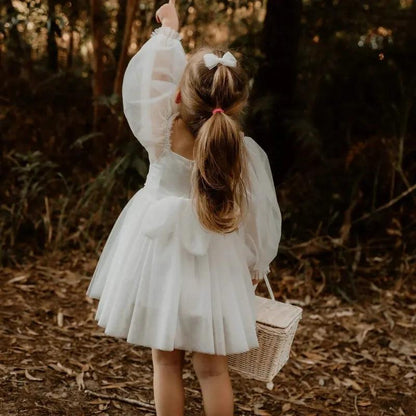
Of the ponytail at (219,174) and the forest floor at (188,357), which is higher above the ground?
the ponytail at (219,174)

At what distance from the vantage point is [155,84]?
1.93 m

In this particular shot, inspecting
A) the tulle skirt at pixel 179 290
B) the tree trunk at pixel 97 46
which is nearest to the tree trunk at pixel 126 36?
the tree trunk at pixel 97 46

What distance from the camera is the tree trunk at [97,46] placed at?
4.43 metres

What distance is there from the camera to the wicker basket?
2162 millimetres

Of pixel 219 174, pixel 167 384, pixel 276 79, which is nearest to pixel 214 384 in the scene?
pixel 167 384

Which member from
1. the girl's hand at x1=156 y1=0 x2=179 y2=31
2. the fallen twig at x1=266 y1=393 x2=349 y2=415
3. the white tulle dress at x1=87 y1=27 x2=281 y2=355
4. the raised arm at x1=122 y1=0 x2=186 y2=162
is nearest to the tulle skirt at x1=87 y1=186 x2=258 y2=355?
the white tulle dress at x1=87 y1=27 x2=281 y2=355

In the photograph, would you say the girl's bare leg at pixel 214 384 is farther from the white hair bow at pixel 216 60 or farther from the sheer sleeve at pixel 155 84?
the white hair bow at pixel 216 60

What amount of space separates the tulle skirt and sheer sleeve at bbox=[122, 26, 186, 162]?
0.78 ft

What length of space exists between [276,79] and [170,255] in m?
3.01

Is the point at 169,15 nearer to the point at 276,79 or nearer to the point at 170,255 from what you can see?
the point at 170,255

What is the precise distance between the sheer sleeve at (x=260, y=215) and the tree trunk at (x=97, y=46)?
2.64m

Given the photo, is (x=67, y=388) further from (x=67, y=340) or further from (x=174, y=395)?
(x=174, y=395)

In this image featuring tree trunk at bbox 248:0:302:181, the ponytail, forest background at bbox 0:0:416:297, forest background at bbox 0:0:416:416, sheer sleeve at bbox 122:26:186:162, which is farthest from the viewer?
tree trunk at bbox 248:0:302:181

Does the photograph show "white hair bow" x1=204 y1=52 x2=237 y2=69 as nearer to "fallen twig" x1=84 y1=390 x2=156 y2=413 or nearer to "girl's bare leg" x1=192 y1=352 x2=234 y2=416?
"girl's bare leg" x1=192 y1=352 x2=234 y2=416
